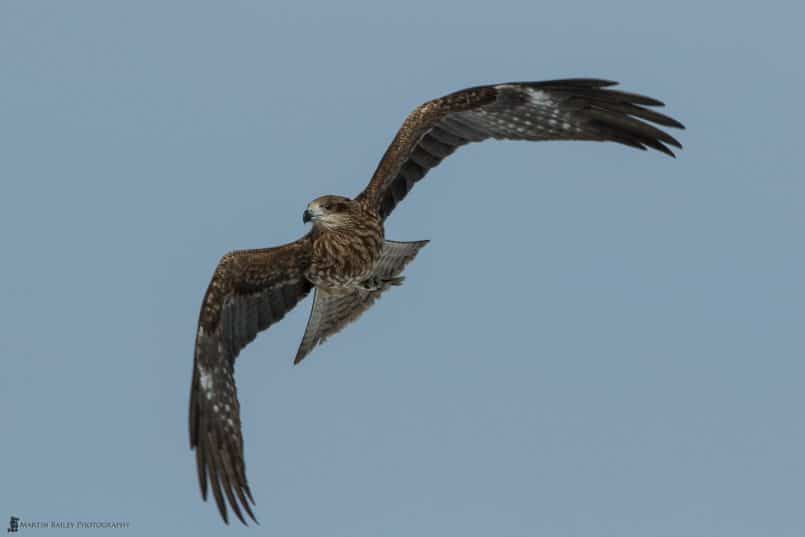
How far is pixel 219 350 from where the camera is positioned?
18.5m

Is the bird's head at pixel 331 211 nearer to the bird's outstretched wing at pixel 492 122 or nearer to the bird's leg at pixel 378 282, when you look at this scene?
the bird's outstretched wing at pixel 492 122

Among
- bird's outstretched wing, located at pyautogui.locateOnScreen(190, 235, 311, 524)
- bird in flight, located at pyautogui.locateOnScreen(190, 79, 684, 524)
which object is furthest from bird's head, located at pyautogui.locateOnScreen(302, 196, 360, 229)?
bird's outstretched wing, located at pyautogui.locateOnScreen(190, 235, 311, 524)

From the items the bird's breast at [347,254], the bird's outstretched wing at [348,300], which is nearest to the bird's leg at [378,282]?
the bird's outstretched wing at [348,300]

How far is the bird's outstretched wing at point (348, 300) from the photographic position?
61.9 ft

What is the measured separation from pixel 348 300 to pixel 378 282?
653mm

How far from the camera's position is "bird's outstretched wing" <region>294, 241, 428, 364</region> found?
1886 cm

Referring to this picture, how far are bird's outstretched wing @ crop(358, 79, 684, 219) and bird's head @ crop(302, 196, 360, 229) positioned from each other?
355 mm

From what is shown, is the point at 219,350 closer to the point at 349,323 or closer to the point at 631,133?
the point at 349,323

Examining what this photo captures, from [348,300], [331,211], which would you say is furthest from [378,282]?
[331,211]

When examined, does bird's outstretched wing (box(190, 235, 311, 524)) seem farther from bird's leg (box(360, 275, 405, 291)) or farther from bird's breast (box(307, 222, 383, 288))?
bird's leg (box(360, 275, 405, 291))

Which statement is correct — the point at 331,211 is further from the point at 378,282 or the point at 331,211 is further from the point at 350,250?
the point at 378,282

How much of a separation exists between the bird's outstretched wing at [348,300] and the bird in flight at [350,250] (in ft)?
0.03

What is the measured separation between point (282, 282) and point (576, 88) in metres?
3.63

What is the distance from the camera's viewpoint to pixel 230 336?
18.6 m
